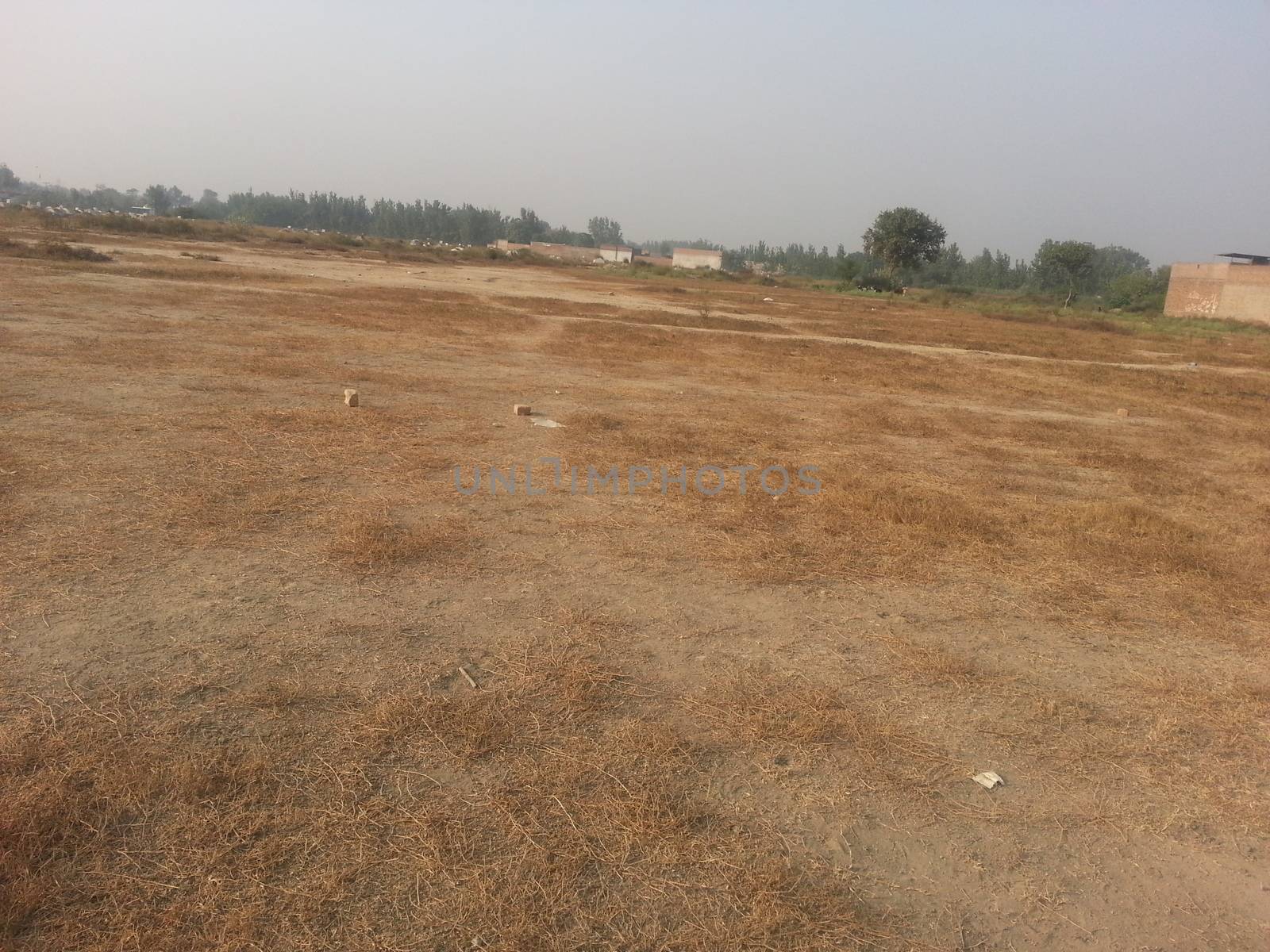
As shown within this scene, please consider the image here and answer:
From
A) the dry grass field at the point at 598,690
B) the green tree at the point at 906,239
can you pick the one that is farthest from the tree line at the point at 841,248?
the dry grass field at the point at 598,690

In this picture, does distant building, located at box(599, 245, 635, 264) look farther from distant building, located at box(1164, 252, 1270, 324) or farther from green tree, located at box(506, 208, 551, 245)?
distant building, located at box(1164, 252, 1270, 324)

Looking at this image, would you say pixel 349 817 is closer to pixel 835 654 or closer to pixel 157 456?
pixel 835 654

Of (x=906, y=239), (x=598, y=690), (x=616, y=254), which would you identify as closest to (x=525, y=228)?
(x=616, y=254)

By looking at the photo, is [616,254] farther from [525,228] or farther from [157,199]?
[157,199]

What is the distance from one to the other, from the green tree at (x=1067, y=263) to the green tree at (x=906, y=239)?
8.98m

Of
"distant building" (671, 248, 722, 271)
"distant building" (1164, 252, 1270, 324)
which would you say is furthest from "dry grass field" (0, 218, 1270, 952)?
"distant building" (671, 248, 722, 271)

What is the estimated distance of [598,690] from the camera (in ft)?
13.1

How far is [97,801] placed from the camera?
2.94 metres

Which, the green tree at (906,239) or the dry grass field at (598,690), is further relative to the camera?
the green tree at (906,239)

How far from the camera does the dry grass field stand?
2744 millimetres

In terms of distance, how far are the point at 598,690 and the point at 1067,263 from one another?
73.1 m

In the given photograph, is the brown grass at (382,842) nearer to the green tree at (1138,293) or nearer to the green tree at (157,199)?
the green tree at (1138,293)

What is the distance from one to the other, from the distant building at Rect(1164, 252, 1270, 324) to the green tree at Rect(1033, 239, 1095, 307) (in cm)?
780

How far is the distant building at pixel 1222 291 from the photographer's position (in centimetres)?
4741
